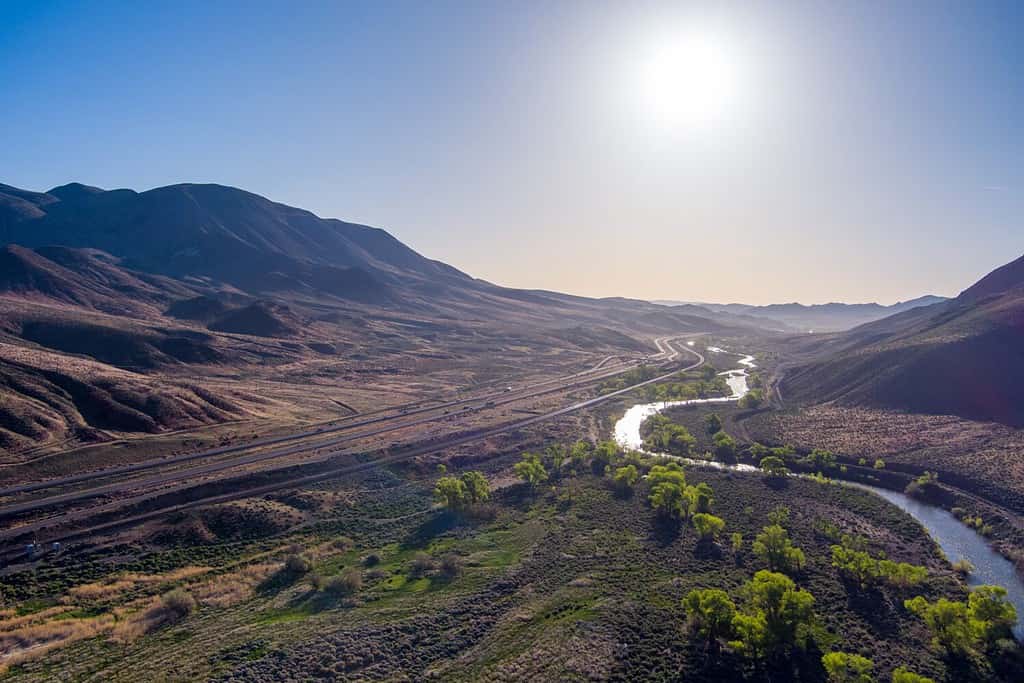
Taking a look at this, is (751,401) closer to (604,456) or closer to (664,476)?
(604,456)

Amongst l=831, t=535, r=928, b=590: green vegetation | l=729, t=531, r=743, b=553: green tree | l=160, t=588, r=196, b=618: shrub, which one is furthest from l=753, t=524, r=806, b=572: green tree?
l=160, t=588, r=196, b=618: shrub

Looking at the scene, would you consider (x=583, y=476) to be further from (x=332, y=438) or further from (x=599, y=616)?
(x=332, y=438)

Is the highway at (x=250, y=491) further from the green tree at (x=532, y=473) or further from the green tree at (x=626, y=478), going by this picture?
the green tree at (x=626, y=478)

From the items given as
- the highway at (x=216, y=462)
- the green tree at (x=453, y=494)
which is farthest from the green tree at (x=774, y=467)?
the highway at (x=216, y=462)

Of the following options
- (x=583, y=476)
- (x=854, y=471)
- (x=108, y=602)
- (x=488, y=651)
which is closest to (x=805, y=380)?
(x=854, y=471)

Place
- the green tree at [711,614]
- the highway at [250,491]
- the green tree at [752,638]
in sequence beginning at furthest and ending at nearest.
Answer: the highway at [250,491] < the green tree at [711,614] < the green tree at [752,638]

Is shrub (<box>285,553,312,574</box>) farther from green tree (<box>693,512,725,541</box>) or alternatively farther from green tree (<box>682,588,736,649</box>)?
green tree (<box>693,512,725,541</box>)
